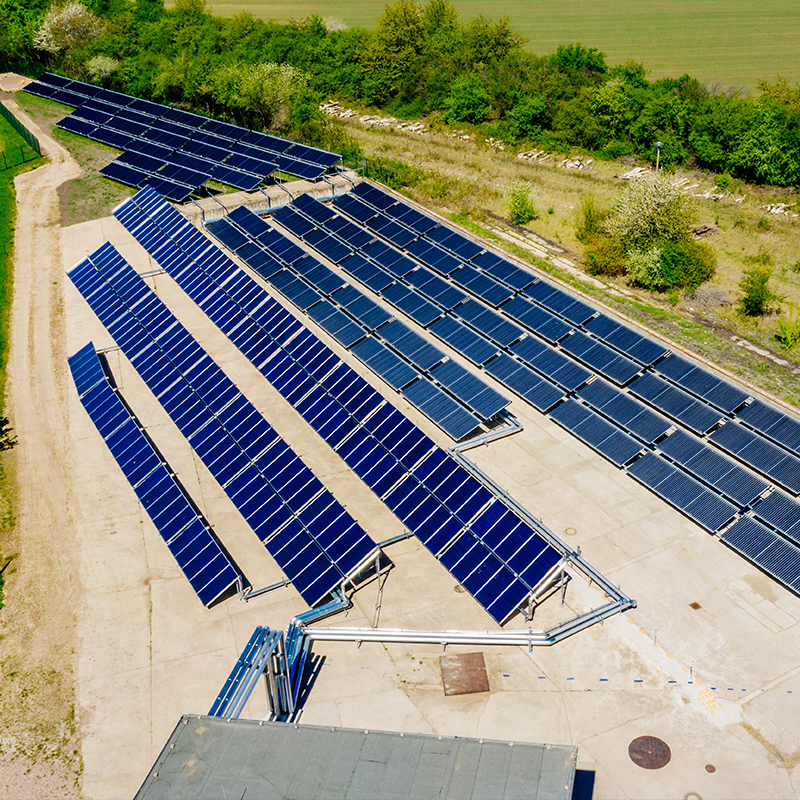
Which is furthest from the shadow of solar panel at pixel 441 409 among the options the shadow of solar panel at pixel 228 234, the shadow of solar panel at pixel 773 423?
the shadow of solar panel at pixel 228 234

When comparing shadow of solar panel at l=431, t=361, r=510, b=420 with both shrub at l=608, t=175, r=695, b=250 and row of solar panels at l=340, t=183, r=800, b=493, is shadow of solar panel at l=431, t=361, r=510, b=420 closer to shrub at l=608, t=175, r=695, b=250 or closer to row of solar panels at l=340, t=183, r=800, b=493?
row of solar panels at l=340, t=183, r=800, b=493

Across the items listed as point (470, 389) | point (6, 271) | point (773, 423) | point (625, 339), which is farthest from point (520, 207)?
point (6, 271)

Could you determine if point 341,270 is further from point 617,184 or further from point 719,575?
point 719,575

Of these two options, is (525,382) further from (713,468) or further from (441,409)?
(713,468)

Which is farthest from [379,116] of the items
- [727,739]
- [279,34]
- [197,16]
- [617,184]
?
[727,739]

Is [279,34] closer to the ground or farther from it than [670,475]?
farther from it

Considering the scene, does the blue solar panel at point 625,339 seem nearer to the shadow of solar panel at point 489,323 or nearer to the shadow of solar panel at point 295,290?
the shadow of solar panel at point 489,323
